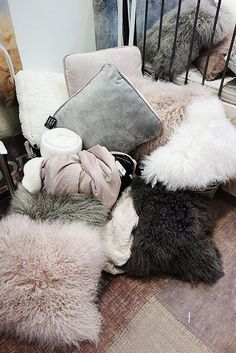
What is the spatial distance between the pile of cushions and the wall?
0.54ft

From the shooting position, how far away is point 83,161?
3.12ft

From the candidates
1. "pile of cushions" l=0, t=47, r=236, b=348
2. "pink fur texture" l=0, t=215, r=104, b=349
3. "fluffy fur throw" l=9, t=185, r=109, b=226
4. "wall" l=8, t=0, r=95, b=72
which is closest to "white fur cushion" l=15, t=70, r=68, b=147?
"pile of cushions" l=0, t=47, r=236, b=348

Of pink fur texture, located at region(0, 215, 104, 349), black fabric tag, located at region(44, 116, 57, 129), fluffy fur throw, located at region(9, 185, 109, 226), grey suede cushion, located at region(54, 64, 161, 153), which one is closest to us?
pink fur texture, located at region(0, 215, 104, 349)

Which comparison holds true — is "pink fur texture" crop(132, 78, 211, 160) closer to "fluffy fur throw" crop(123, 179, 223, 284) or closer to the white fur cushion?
"fluffy fur throw" crop(123, 179, 223, 284)

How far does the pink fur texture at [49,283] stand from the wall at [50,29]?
0.83m

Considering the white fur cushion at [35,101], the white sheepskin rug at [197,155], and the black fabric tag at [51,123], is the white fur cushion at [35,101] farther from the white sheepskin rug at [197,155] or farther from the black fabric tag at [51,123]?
the white sheepskin rug at [197,155]

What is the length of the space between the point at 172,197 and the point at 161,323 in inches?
17.5

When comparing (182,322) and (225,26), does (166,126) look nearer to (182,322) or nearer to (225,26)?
(225,26)

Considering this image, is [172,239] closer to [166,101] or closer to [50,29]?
[166,101]

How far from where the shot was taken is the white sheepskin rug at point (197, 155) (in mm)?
931

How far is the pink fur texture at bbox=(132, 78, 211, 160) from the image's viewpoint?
104 cm

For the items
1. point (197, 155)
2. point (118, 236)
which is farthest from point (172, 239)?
point (197, 155)

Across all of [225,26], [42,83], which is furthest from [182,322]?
[225,26]

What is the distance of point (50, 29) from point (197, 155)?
0.89 metres
